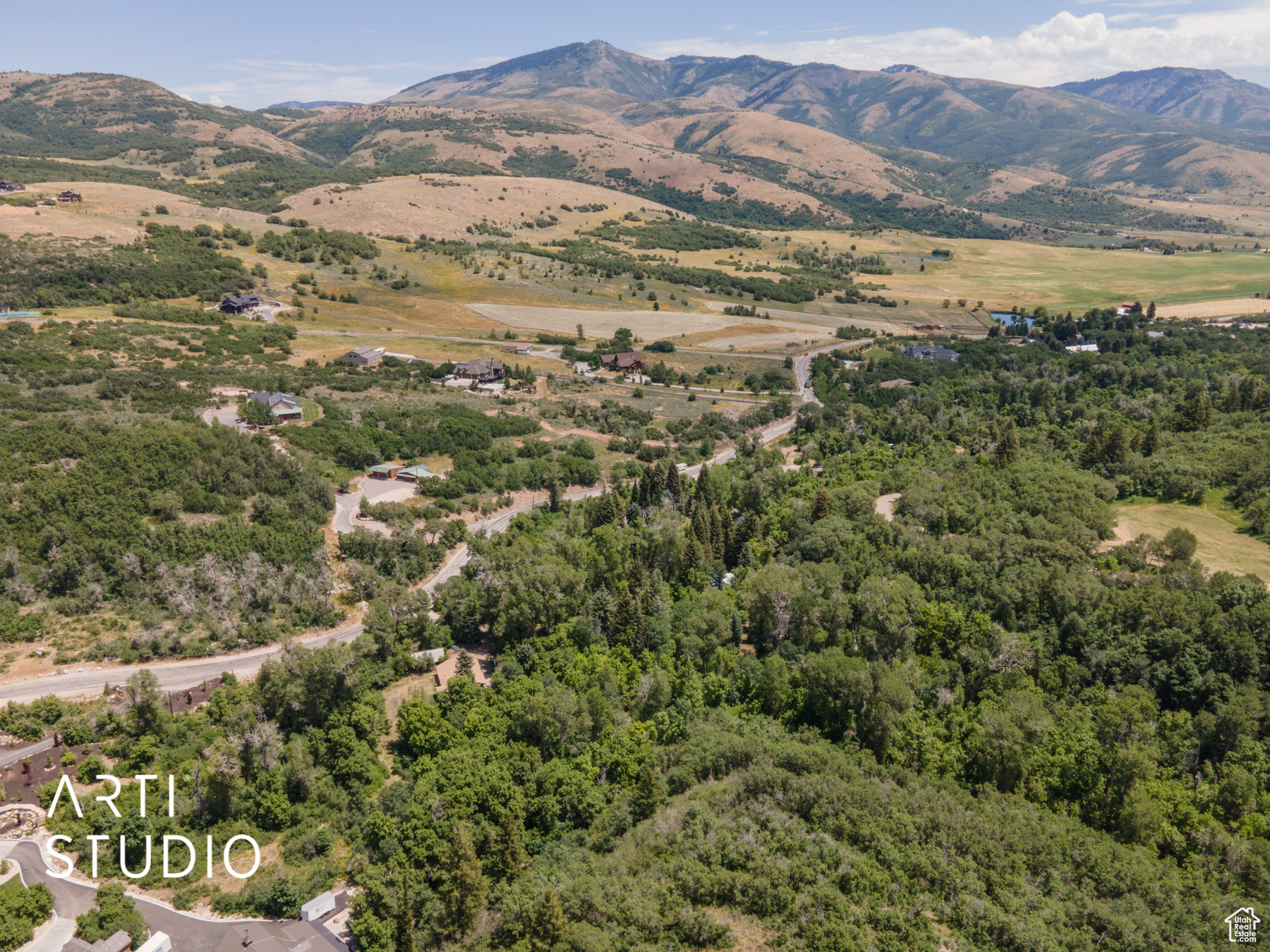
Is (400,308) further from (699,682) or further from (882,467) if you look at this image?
(699,682)

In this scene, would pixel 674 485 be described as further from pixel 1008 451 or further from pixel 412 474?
pixel 1008 451

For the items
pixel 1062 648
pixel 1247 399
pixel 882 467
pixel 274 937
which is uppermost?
pixel 1247 399

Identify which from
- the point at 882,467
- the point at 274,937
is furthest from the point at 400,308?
the point at 274,937

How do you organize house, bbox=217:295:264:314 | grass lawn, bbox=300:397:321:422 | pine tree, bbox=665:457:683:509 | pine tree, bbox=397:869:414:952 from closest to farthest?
pine tree, bbox=397:869:414:952 → pine tree, bbox=665:457:683:509 → grass lawn, bbox=300:397:321:422 → house, bbox=217:295:264:314

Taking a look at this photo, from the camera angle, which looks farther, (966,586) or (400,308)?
(400,308)

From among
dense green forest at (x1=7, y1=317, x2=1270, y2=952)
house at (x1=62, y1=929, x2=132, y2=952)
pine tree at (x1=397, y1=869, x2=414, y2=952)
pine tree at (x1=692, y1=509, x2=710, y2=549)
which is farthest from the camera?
pine tree at (x1=692, y1=509, x2=710, y2=549)

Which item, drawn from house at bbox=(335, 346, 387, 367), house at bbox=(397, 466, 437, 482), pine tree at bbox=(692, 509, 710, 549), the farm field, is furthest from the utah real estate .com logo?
the farm field

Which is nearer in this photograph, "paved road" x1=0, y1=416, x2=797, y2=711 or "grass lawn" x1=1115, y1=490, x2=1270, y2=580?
"paved road" x1=0, y1=416, x2=797, y2=711
